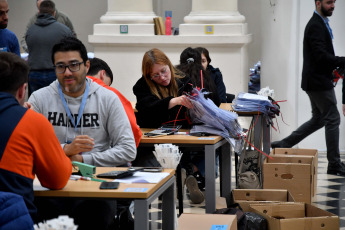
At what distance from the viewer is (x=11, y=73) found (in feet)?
8.44

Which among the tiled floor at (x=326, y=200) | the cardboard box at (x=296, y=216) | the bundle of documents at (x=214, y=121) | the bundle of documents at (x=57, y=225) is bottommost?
the tiled floor at (x=326, y=200)

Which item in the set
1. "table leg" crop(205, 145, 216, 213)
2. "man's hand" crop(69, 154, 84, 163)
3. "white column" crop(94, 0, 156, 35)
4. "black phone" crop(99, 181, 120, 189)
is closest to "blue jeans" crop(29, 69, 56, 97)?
"white column" crop(94, 0, 156, 35)

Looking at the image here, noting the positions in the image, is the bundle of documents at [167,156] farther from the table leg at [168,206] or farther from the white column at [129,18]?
the white column at [129,18]

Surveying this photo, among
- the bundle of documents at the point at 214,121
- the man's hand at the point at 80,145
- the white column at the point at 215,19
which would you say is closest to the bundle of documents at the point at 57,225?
the man's hand at the point at 80,145

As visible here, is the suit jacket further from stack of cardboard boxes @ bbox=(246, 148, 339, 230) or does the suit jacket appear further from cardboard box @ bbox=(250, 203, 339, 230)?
cardboard box @ bbox=(250, 203, 339, 230)

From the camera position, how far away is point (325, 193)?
6.00 m

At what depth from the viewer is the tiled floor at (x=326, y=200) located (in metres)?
5.13

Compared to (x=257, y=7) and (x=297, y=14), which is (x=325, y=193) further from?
(x=257, y=7)

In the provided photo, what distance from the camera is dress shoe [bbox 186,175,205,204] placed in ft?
18.3

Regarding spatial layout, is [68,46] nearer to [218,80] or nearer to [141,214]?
[141,214]

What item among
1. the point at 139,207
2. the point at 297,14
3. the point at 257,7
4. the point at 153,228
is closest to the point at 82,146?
the point at 139,207

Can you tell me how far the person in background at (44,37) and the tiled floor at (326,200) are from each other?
9.13 feet

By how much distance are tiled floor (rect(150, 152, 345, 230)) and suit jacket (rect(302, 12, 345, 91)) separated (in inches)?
37.9

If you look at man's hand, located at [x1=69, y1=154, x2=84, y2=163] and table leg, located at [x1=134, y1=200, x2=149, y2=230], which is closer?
table leg, located at [x1=134, y1=200, x2=149, y2=230]
